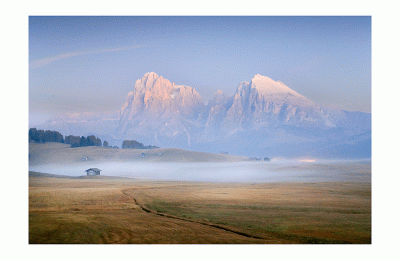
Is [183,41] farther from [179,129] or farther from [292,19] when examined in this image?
[179,129]

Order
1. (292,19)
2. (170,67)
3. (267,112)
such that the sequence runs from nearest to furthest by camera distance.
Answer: (292,19) < (170,67) < (267,112)

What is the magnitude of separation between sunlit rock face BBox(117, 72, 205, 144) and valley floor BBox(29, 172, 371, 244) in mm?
3618

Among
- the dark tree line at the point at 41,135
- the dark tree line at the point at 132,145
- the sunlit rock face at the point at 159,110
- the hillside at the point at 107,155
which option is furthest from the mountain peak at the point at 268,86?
the dark tree line at the point at 41,135

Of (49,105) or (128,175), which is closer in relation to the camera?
(49,105)

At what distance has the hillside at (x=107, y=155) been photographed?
12.8m

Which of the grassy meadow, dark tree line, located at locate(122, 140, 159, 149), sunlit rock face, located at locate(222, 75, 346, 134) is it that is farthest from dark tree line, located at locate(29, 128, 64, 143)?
sunlit rock face, located at locate(222, 75, 346, 134)

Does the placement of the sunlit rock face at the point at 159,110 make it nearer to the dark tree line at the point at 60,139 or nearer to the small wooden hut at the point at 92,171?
the dark tree line at the point at 60,139

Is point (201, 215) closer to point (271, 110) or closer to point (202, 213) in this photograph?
point (202, 213)

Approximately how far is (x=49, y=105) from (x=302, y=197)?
9.02 meters

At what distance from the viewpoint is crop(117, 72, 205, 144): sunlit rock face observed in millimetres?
13039

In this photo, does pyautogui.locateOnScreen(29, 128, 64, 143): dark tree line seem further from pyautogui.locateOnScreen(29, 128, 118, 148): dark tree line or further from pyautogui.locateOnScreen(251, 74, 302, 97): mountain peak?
pyautogui.locateOnScreen(251, 74, 302, 97): mountain peak

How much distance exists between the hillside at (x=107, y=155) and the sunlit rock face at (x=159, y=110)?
113 cm
